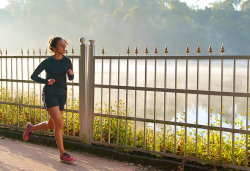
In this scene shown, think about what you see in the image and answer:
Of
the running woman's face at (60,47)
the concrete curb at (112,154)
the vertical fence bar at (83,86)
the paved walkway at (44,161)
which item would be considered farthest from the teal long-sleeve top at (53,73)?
the concrete curb at (112,154)

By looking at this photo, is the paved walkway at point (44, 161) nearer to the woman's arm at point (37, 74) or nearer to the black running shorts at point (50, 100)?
the black running shorts at point (50, 100)

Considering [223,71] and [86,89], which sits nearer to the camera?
[223,71]

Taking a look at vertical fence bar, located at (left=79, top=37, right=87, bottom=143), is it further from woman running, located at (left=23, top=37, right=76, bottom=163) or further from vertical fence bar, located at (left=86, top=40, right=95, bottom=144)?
woman running, located at (left=23, top=37, right=76, bottom=163)

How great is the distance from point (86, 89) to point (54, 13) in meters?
70.6

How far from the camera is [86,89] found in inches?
193

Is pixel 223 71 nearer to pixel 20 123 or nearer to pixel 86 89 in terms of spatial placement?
pixel 86 89

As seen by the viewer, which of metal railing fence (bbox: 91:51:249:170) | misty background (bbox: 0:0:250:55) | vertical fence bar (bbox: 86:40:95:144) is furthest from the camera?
misty background (bbox: 0:0:250:55)

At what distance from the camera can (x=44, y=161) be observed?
14.2 feet

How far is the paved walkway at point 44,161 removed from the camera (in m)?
4.06

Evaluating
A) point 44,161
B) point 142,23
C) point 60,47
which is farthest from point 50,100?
point 142,23

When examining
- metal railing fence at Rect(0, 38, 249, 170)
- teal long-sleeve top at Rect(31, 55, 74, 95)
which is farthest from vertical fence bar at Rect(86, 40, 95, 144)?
teal long-sleeve top at Rect(31, 55, 74, 95)

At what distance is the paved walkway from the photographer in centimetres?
406

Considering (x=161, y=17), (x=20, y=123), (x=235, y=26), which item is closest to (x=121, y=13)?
(x=161, y=17)

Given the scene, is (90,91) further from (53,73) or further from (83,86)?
(53,73)
